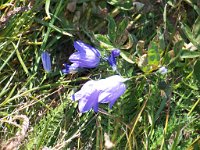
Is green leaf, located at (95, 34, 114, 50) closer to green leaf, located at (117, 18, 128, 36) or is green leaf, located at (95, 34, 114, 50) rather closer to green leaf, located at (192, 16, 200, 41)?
green leaf, located at (117, 18, 128, 36)

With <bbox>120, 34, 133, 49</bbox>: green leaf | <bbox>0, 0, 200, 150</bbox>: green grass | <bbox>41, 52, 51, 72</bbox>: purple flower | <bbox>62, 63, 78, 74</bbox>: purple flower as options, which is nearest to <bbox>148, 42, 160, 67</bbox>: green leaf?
<bbox>0, 0, 200, 150</bbox>: green grass

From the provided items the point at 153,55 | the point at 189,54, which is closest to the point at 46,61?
the point at 153,55

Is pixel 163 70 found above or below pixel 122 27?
below

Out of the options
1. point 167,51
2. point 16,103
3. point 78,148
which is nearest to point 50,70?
point 16,103

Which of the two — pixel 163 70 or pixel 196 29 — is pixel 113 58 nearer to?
pixel 163 70

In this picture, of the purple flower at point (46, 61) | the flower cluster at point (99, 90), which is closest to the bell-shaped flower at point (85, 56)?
the flower cluster at point (99, 90)

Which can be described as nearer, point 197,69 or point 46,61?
point 197,69
